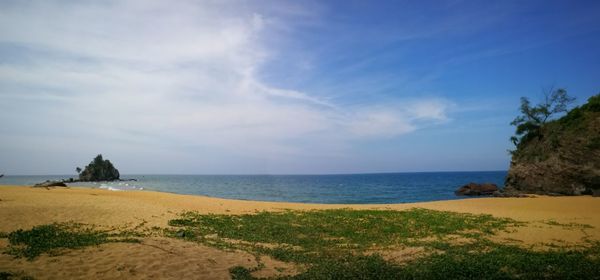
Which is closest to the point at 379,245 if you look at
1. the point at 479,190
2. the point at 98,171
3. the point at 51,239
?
the point at 51,239

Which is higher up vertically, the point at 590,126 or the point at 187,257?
the point at 590,126

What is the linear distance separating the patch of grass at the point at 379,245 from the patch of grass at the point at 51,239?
3.92 m

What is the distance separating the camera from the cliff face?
41906 millimetres

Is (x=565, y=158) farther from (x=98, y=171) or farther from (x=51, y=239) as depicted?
(x=98, y=171)

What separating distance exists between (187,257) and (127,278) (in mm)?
2820

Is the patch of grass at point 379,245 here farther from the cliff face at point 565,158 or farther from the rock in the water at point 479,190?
the rock in the water at point 479,190

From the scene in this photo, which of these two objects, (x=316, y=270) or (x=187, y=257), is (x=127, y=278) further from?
(x=316, y=270)

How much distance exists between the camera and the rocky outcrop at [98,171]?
147 meters

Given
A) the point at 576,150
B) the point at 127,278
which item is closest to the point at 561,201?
the point at 576,150

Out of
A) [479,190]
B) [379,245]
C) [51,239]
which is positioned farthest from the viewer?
[479,190]

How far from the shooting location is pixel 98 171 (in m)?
150

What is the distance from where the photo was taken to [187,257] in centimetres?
1307

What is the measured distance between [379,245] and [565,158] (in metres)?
42.9

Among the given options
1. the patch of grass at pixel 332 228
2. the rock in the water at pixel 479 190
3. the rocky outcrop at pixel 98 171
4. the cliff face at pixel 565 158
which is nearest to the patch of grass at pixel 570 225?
the patch of grass at pixel 332 228
